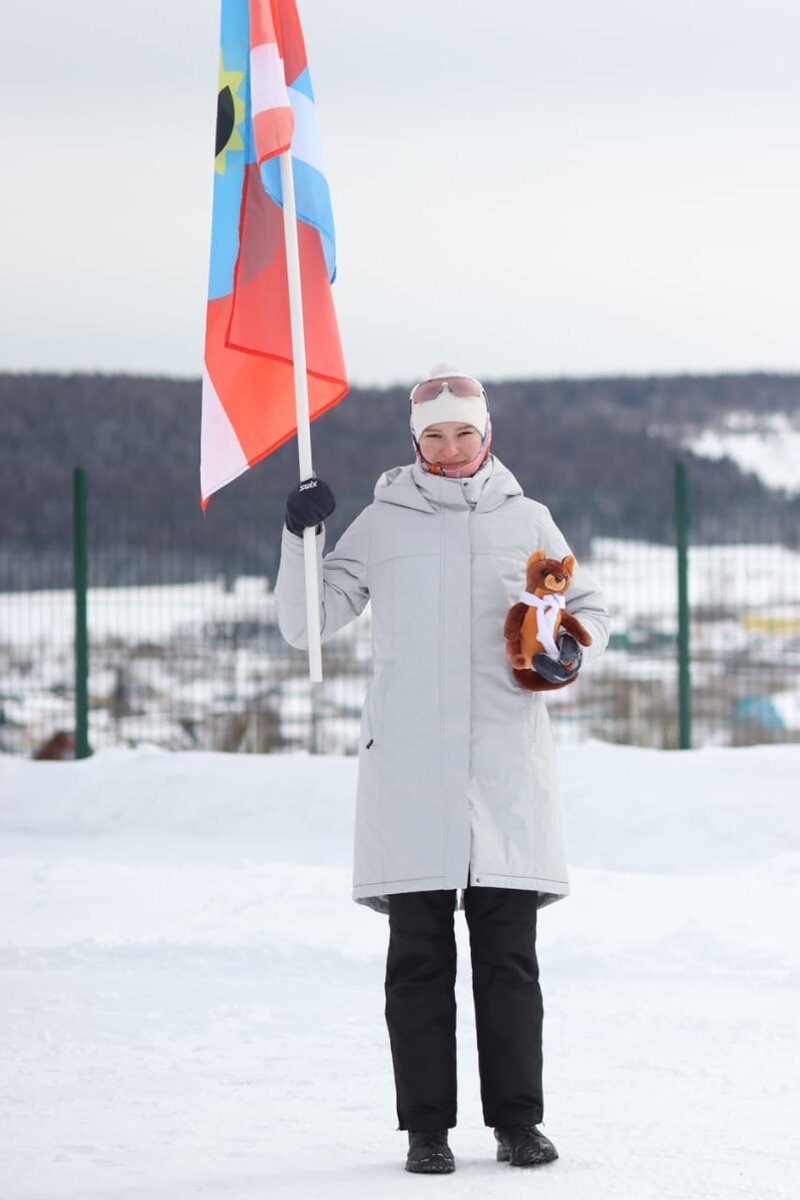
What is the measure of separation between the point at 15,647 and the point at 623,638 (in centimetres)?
380

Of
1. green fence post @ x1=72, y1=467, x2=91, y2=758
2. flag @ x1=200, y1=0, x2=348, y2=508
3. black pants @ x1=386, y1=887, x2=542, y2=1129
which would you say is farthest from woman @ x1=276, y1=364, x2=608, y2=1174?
green fence post @ x1=72, y1=467, x2=91, y2=758

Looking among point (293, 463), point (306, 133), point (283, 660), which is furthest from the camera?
point (293, 463)

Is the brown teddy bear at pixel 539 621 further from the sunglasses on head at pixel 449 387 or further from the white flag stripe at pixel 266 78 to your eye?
the white flag stripe at pixel 266 78

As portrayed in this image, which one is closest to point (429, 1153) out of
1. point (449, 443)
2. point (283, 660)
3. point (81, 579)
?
point (449, 443)

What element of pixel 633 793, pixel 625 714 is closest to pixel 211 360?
pixel 633 793

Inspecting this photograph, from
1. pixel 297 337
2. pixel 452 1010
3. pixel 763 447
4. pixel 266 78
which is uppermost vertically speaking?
pixel 763 447

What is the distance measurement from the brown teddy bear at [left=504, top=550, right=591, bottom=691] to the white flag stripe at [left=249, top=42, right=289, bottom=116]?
151cm

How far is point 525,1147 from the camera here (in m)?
3.59

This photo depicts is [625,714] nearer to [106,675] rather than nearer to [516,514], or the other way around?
[106,675]

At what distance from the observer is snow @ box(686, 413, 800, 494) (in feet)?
37.9

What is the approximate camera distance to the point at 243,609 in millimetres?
11352

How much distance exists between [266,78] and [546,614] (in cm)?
175

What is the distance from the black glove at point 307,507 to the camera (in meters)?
3.72

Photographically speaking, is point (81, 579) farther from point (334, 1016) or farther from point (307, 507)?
point (307, 507)
